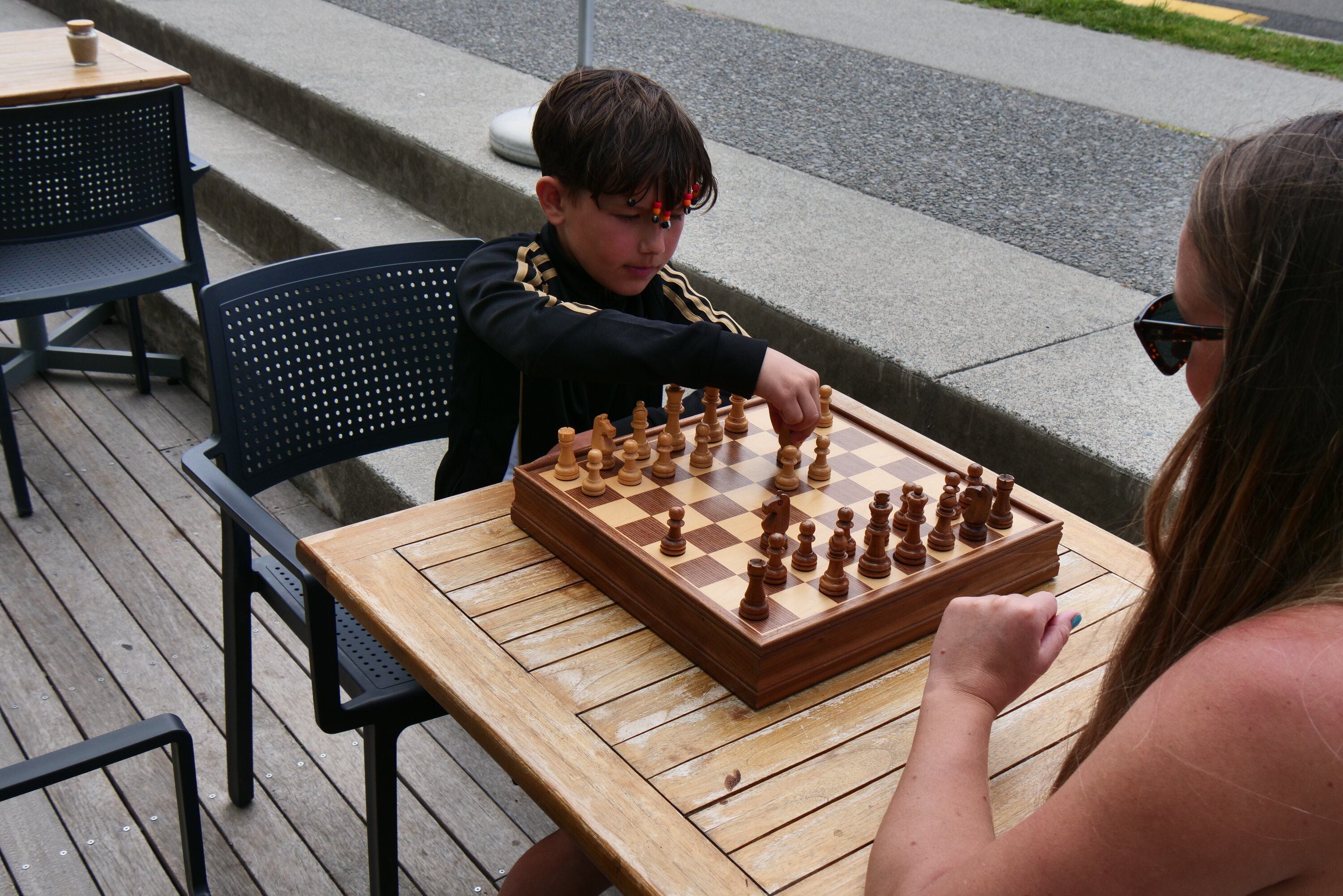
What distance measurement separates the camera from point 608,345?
67.2 inches

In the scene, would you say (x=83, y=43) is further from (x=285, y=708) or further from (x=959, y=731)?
(x=959, y=731)

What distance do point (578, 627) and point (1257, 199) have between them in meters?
0.84

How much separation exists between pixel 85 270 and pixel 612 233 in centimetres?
218

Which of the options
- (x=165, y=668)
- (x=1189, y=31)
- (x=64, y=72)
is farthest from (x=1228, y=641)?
(x=1189, y=31)

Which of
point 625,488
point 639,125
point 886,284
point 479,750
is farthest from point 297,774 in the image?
point 886,284

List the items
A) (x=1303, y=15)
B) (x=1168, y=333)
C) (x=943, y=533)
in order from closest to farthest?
(x=1168, y=333) → (x=943, y=533) → (x=1303, y=15)

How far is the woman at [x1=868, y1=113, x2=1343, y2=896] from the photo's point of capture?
854 mm

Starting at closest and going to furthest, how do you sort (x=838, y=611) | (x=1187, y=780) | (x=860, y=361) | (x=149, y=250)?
(x=1187, y=780)
(x=838, y=611)
(x=860, y=361)
(x=149, y=250)

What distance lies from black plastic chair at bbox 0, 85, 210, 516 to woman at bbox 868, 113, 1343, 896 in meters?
2.85

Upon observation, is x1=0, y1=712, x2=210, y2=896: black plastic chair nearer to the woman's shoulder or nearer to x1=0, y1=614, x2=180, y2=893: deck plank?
x1=0, y1=614, x2=180, y2=893: deck plank

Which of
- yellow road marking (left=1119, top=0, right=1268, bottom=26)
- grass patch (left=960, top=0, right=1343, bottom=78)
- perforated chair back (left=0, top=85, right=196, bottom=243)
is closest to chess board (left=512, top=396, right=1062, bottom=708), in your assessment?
perforated chair back (left=0, top=85, right=196, bottom=243)

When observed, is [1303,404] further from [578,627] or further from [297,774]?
[297,774]

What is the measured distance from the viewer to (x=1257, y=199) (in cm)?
95

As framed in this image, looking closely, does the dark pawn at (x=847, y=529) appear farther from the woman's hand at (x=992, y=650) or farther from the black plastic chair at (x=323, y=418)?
the black plastic chair at (x=323, y=418)
